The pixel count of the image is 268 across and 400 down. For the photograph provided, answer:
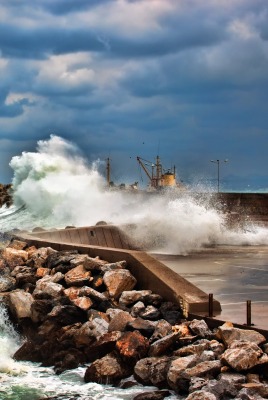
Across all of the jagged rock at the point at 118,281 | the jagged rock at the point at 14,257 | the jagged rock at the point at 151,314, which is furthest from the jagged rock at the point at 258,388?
the jagged rock at the point at 14,257

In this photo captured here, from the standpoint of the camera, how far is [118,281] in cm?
900

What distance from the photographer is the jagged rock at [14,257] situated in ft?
38.2

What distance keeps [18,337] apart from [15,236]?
18.0 ft

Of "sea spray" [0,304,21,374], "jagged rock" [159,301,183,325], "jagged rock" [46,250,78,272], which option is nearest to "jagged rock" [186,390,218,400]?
"jagged rock" [159,301,183,325]

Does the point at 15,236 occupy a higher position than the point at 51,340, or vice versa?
the point at 15,236

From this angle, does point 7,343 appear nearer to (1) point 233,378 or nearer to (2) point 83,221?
(1) point 233,378

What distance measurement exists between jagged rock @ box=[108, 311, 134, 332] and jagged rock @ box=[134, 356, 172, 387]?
2.84ft

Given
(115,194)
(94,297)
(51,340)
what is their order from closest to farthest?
(51,340)
(94,297)
(115,194)

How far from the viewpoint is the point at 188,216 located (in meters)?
18.8

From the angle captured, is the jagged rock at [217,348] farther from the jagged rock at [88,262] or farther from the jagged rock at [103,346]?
the jagged rock at [88,262]

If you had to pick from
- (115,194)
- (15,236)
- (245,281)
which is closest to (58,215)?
(115,194)

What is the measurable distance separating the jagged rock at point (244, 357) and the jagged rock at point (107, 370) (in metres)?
1.21

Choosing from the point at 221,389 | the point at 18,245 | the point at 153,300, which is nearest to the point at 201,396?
the point at 221,389

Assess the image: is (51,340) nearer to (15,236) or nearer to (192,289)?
(192,289)
